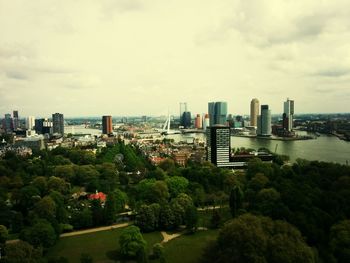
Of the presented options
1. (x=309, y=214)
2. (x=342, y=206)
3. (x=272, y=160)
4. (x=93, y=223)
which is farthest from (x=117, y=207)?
(x=272, y=160)

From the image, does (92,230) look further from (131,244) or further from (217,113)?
(217,113)

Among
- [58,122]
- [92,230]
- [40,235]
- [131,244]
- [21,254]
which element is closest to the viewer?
[21,254]

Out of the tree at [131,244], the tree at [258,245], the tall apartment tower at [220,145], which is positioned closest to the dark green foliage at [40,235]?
the tree at [131,244]

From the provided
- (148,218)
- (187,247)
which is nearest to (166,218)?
(148,218)

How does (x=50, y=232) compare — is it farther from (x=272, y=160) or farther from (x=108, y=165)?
(x=272, y=160)

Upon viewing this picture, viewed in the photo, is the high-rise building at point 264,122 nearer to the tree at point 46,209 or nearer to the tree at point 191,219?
the tree at point 191,219

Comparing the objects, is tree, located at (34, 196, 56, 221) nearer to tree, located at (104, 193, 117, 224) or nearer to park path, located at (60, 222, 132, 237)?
park path, located at (60, 222, 132, 237)

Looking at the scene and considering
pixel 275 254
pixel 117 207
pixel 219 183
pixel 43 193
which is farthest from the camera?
pixel 219 183
